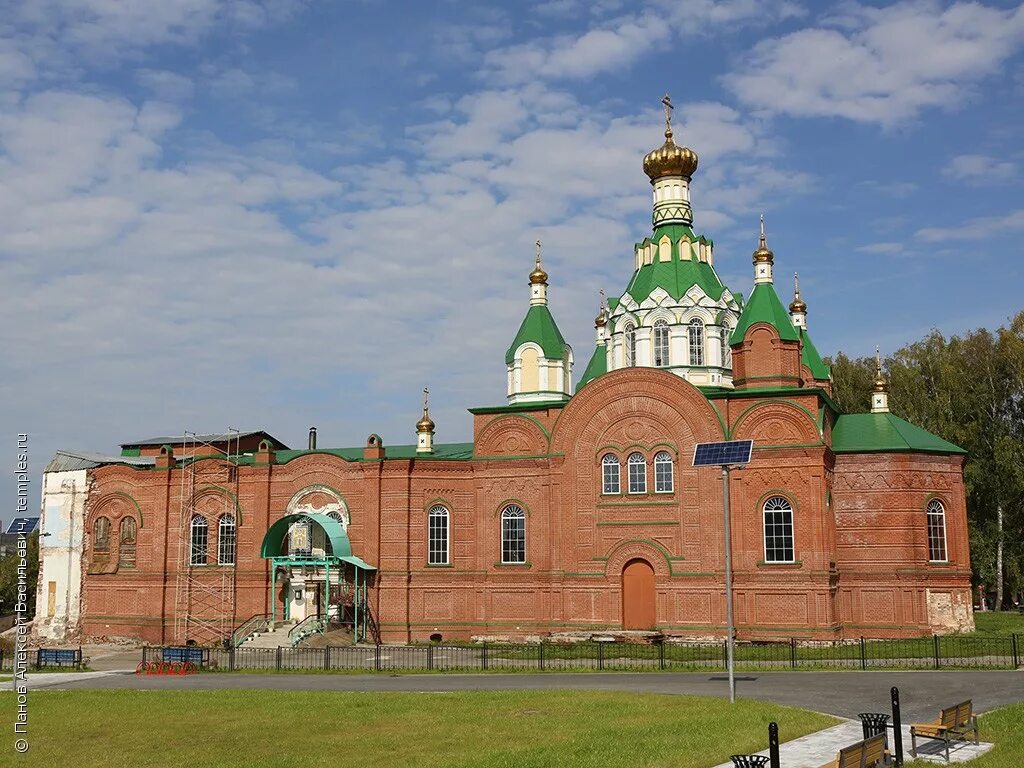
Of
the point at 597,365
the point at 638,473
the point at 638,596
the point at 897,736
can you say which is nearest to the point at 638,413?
the point at 638,473

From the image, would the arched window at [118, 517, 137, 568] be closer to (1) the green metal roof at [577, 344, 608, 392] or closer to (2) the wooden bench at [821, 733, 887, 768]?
(1) the green metal roof at [577, 344, 608, 392]

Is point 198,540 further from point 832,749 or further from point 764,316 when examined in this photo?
point 832,749

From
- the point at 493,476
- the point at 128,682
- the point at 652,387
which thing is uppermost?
the point at 652,387

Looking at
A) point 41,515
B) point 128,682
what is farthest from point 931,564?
point 41,515

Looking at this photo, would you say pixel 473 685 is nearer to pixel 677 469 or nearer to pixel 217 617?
pixel 677 469

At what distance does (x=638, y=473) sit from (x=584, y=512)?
2.30 m

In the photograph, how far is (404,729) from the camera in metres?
17.2

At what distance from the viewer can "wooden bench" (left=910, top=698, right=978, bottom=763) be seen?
14555mm

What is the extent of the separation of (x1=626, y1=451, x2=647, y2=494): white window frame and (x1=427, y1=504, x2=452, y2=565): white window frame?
703 centimetres

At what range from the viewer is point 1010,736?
1555cm

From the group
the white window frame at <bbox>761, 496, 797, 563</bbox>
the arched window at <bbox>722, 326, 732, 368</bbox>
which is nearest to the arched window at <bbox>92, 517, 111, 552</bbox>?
the arched window at <bbox>722, 326, 732, 368</bbox>

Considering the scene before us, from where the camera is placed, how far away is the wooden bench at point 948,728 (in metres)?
14.6

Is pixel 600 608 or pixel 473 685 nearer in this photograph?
pixel 473 685

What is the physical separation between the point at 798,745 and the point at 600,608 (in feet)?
64.2
